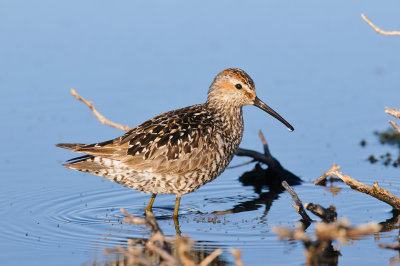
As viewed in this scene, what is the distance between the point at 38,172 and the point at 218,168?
3.33 meters

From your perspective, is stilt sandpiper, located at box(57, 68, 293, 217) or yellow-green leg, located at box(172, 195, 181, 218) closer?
stilt sandpiper, located at box(57, 68, 293, 217)

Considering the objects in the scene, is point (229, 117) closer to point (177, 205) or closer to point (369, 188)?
point (177, 205)

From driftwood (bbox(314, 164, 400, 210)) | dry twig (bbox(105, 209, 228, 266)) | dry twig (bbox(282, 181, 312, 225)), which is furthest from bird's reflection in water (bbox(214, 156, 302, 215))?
dry twig (bbox(105, 209, 228, 266))

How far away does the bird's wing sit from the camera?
9383 millimetres

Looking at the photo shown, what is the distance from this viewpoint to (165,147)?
945 cm

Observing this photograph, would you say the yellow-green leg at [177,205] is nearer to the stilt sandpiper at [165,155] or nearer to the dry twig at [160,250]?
the stilt sandpiper at [165,155]

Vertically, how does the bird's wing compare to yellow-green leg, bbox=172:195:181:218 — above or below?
above

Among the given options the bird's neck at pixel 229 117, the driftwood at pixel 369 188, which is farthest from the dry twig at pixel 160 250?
the bird's neck at pixel 229 117

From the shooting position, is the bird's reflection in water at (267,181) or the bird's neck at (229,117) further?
the bird's reflection in water at (267,181)

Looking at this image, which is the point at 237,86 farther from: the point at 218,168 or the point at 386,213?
the point at 386,213

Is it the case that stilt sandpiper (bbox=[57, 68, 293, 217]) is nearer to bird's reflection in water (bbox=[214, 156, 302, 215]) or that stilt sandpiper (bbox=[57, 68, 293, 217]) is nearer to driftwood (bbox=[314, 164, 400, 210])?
bird's reflection in water (bbox=[214, 156, 302, 215])

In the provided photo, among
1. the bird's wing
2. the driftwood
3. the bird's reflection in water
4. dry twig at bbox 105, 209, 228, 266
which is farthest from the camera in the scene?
the bird's reflection in water

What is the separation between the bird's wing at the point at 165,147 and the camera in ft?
30.8

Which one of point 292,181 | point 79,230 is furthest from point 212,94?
point 79,230
